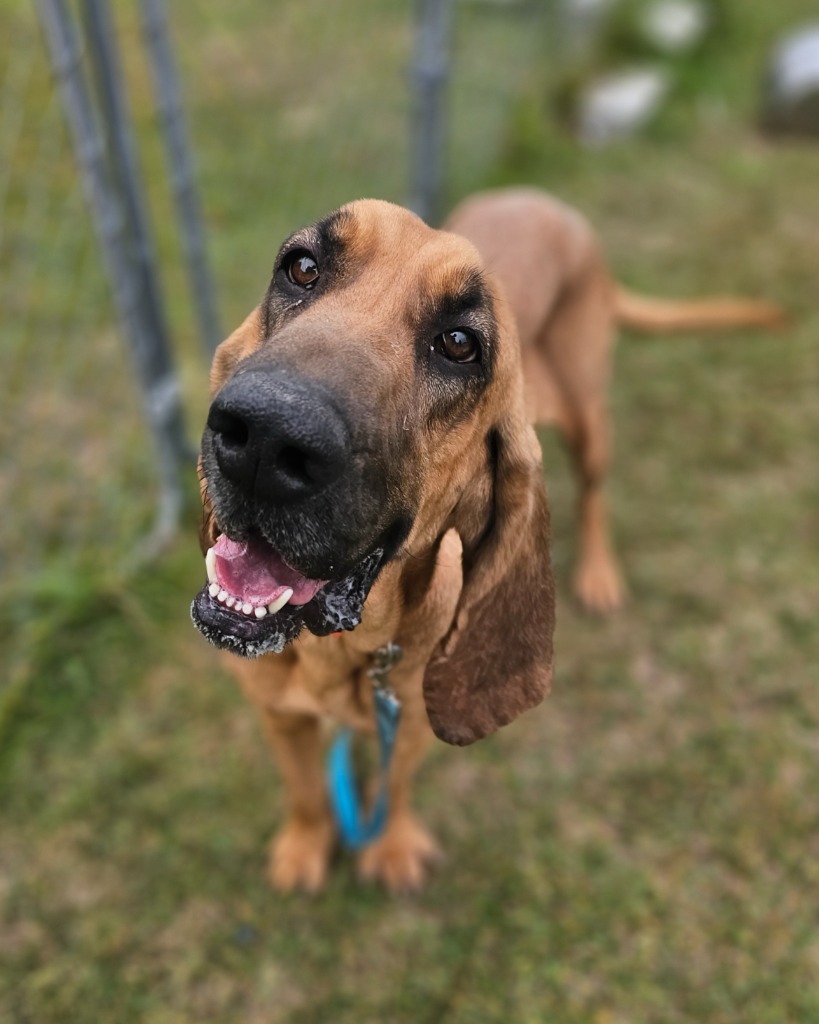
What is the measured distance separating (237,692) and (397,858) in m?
0.94

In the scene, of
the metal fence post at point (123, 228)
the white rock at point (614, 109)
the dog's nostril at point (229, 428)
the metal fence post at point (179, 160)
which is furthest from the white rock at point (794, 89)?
the dog's nostril at point (229, 428)

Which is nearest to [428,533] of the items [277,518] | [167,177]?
[277,518]

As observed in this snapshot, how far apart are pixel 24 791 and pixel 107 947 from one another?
26.4 inches

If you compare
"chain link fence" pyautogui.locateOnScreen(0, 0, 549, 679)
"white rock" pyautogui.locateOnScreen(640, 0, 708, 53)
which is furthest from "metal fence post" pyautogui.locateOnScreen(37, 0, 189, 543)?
"white rock" pyautogui.locateOnScreen(640, 0, 708, 53)

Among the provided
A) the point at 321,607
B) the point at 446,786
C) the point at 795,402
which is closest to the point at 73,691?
the point at 446,786

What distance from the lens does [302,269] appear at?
1919 mm

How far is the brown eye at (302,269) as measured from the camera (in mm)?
1906

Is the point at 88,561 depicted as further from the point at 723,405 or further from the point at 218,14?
the point at 218,14

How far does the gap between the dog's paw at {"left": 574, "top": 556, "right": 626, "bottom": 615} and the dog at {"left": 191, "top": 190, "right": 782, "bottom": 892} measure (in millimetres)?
1453

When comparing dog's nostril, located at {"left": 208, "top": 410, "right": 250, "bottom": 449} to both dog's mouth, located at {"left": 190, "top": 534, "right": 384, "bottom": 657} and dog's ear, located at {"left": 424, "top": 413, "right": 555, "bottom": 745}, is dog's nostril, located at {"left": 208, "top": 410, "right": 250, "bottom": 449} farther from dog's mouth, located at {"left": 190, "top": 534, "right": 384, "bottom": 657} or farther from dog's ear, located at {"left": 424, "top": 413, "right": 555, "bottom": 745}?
dog's ear, located at {"left": 424, "top": 413, "right": 555, "bottom": 745}

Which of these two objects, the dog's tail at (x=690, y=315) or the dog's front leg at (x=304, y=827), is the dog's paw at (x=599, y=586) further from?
the dog's front leg at (x=304, y=827)

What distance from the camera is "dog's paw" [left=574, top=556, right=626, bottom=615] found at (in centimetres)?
380

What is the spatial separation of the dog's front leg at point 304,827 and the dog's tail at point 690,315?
9.25 feet

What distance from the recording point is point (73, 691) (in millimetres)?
3342
